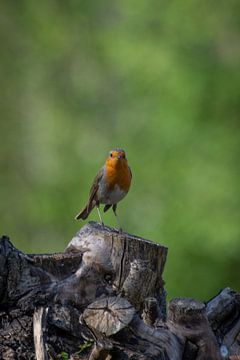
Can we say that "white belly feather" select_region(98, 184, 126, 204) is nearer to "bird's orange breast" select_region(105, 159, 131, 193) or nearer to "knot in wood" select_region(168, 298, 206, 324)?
"bird's orange breast" select_region(105, 159, 131, 193)

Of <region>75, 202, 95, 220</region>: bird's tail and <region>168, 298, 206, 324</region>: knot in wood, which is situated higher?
<region>75, 202, 95, 220</region>: bird's tail

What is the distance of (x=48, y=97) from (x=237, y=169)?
9.00 m

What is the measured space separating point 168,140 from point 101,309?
11324 millimetres

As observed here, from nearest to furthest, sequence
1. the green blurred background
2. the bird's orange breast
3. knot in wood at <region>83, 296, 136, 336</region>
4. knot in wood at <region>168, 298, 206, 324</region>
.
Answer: knot in wood at <region>83, 296, 136, 336</region> → knot in wood at <region>168, 298, 206, 324</region> → the bird's orange breast → the green blurred background

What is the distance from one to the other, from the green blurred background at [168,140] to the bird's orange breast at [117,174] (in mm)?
6761

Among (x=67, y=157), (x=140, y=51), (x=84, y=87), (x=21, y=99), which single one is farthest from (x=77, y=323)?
(x=21, y=99)

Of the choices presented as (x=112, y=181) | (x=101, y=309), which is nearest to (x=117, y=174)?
(x=112, y=181)


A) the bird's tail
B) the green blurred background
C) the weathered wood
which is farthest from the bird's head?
the green blurred background

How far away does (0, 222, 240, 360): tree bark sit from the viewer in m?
5.82

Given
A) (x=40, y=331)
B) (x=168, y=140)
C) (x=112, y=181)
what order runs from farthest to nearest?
Answer: (x=168, y=140) < (x=112, y=181) < (x=40, y=331)

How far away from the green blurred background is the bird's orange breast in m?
6.76

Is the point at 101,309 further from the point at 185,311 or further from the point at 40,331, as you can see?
the point at 185,311

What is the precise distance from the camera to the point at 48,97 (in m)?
24.8

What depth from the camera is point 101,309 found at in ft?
19.1
